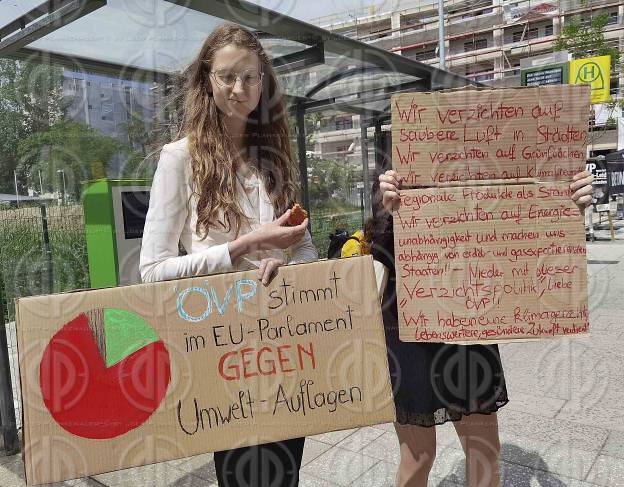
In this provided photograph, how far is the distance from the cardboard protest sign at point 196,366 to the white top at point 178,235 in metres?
0.06

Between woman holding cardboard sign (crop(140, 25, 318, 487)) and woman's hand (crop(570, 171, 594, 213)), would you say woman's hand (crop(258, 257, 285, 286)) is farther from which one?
woman's hand (crop(570, 171, 594, 213))

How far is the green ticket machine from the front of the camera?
A: 335 centimetres

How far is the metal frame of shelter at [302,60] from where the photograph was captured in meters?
2.87

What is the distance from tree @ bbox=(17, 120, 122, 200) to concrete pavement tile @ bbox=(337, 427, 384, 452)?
2.59 m

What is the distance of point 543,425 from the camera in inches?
112

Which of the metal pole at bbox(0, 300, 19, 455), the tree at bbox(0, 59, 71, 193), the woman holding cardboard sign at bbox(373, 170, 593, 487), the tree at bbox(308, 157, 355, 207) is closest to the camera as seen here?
the woman holding cardboard sign at bbox(373, 170, 593, 487)

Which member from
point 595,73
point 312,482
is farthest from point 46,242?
point 595,73

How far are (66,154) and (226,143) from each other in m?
3.12

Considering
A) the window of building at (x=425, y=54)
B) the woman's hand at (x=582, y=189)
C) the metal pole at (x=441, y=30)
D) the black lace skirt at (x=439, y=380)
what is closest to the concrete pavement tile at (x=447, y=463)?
the black lace skirt at (x=439, y=380)

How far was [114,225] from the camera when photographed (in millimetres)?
3361

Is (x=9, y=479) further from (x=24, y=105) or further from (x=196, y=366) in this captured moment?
(x=24, y=105)

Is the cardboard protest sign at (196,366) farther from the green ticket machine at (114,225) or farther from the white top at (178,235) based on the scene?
the green ticket machine at (114,225)

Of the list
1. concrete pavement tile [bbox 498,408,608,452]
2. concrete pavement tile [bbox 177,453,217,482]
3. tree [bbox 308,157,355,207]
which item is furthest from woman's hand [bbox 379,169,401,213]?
tree [bbox 308,157,355,207]

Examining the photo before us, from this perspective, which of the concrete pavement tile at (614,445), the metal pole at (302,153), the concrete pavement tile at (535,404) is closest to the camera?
the concrete pavement tile at (614,445)
